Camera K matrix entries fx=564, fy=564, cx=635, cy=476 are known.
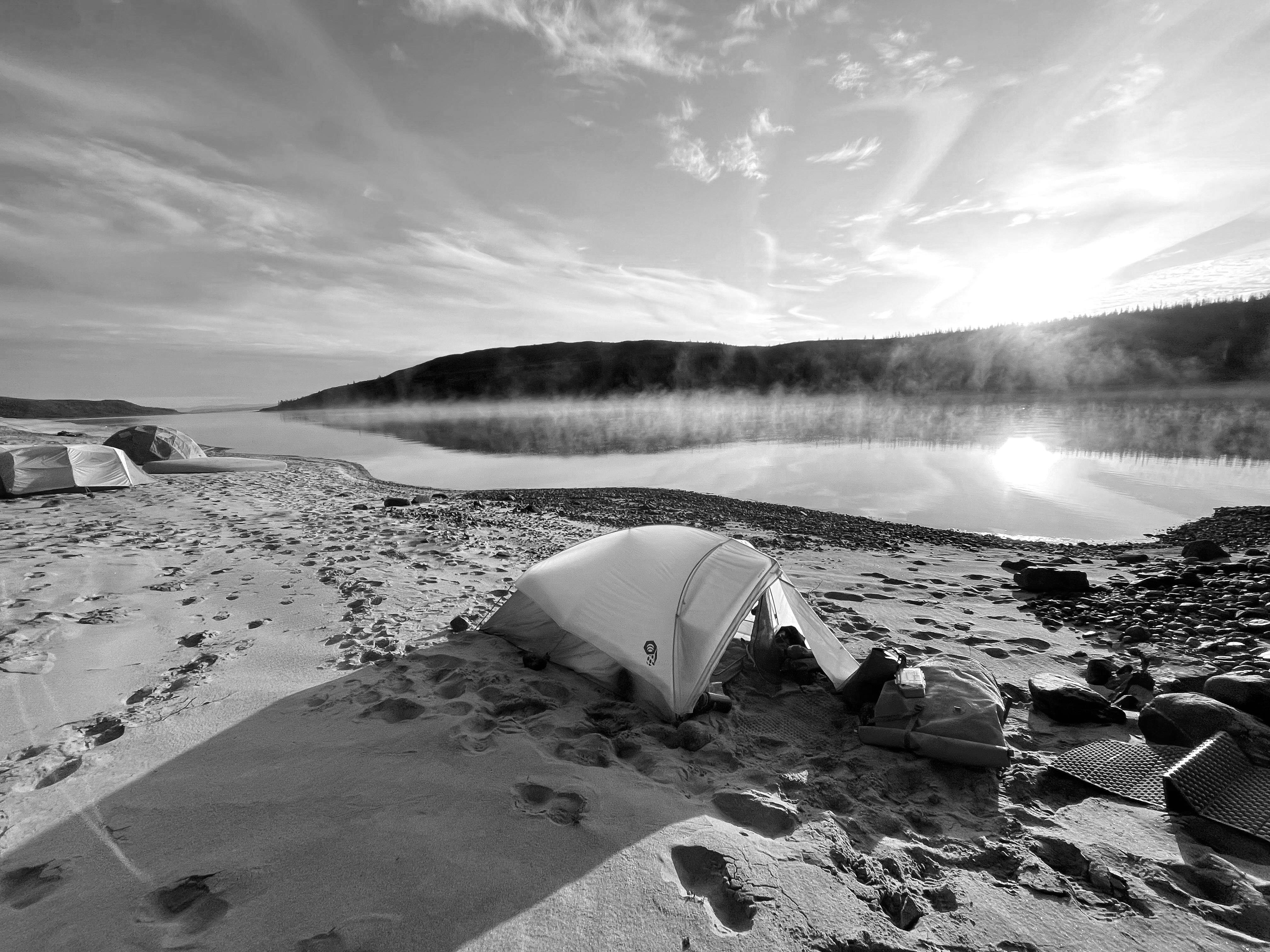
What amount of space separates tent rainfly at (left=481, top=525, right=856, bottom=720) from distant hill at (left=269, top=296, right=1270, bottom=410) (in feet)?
328

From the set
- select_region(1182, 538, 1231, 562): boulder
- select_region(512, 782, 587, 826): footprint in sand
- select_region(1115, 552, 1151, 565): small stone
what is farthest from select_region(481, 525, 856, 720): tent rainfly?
select_region(1182, 538, 1231, 562): boulder

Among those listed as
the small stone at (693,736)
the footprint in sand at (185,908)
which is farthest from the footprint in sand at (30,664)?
the small stone at (693,736)

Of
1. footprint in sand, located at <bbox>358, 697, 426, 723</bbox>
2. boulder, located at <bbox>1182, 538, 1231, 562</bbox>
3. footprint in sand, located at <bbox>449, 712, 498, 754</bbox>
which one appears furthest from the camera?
boulder, located at <bbox>1182, 538, 1231, 562</bbox>

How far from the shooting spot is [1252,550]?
1091 centimetres

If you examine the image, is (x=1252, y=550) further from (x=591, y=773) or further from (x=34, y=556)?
(x=34, y=556)

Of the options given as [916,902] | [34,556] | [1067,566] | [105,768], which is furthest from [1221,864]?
[34,556]

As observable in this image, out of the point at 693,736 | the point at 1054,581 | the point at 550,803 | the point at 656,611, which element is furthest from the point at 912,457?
the point at 550,803

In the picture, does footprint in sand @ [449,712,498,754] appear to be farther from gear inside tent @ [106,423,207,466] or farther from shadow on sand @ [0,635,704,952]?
gear inside tent @ [106,423,207,466]

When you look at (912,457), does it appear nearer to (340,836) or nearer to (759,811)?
(759,811)

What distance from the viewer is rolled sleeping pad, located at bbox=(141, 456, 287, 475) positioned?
19.6m

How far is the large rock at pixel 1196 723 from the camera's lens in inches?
173

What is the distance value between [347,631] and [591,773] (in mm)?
4054

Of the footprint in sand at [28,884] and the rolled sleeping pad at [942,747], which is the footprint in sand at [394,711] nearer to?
the footprint in sand at [28,884]

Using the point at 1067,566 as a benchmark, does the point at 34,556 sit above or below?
above
